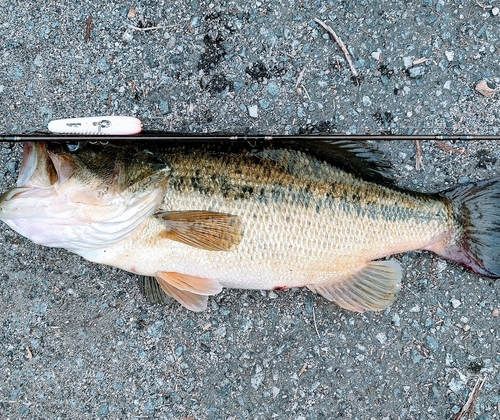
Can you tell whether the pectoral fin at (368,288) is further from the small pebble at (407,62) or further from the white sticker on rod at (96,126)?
the white sticker on rod at (96,126)

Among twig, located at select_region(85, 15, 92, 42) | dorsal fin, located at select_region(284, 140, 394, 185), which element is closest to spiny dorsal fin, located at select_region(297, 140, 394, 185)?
dorsal fin, located at select_region(284, 140, 394, 185)

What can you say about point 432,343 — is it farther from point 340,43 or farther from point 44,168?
point 44,168

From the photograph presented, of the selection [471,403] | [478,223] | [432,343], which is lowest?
[471,403]

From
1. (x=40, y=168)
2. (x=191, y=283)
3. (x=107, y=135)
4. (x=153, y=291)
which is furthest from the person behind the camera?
(x=153, y=291)

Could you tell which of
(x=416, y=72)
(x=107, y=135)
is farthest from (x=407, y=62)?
(x=107, y=135)

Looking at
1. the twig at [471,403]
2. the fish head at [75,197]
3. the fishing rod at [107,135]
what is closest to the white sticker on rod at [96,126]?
the fishing rod at [107,135]

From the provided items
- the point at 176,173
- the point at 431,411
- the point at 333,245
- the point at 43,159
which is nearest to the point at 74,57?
the point at 43,159
